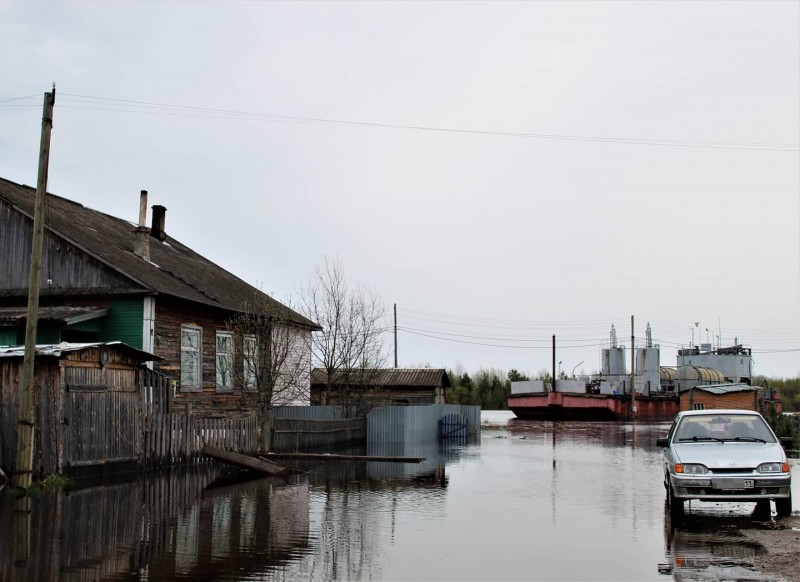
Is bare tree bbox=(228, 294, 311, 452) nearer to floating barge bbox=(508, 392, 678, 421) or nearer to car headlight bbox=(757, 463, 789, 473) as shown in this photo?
car headlight bbox=(757, 463, 789, 473)

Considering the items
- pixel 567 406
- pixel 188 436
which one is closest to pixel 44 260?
pixel 188 436

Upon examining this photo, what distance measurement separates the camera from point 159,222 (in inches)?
1312

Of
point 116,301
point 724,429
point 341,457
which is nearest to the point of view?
point 724,429

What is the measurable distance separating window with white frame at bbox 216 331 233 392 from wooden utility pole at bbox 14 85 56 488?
38.8 feet

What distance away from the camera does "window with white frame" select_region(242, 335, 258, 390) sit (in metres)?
25.3

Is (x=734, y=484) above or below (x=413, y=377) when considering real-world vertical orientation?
below

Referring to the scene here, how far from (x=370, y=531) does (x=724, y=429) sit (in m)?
6.48

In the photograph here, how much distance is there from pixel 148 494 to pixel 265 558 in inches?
241

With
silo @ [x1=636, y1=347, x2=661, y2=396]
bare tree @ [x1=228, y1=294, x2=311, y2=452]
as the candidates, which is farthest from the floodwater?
silo @ [x1=636, y1=347, x2=661, y2=396]

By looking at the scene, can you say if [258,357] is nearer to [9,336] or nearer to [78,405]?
[9,336]

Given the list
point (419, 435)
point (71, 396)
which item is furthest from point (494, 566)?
point (419, 435)

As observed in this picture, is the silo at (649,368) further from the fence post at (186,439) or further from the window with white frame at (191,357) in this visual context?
the fence post at (186,439)

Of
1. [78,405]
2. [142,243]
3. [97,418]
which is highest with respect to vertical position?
[142,243]

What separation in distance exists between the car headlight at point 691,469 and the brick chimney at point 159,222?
81.4 ft
